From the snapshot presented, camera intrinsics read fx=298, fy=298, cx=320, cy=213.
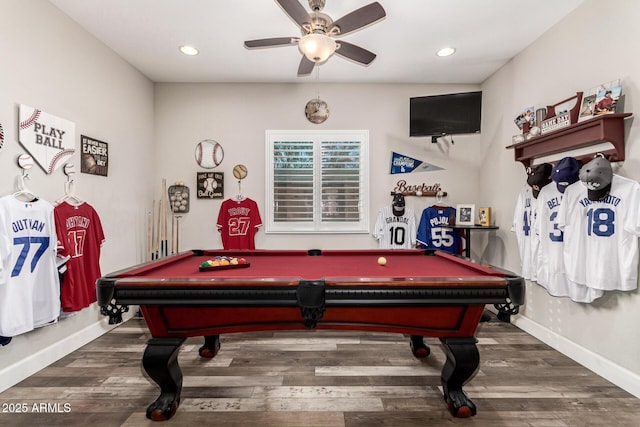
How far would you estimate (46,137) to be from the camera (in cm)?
237

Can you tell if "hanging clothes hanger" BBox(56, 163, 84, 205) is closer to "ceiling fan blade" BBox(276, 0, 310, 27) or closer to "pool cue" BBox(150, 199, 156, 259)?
"pool cue" BBox(150, 199, 156, 259)

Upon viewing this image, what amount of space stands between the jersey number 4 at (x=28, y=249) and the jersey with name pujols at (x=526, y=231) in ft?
13.2

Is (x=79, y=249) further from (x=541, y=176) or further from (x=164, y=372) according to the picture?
(x=541, y=176)

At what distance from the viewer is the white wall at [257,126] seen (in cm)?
389

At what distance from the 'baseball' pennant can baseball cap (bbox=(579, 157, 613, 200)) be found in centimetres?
194

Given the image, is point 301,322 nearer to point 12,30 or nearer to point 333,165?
point 333,165

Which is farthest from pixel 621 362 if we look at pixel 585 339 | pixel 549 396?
pixel 549 396

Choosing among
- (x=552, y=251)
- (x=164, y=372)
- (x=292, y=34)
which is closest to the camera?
(x=164, y=372)

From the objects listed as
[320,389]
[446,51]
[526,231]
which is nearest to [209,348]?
[320,389]

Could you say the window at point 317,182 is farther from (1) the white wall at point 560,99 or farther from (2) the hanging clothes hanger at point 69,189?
(2) the hanging clothes hanger at point 69,189

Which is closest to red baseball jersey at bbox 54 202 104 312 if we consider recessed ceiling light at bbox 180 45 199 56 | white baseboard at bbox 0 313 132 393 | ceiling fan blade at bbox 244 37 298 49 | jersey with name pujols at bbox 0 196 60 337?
jersey with name pujols at bbox 0 196 60 337

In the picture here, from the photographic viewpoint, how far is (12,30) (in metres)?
2.11

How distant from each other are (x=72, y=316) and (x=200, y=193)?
1812mm

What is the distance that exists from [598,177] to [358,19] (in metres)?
1.91
